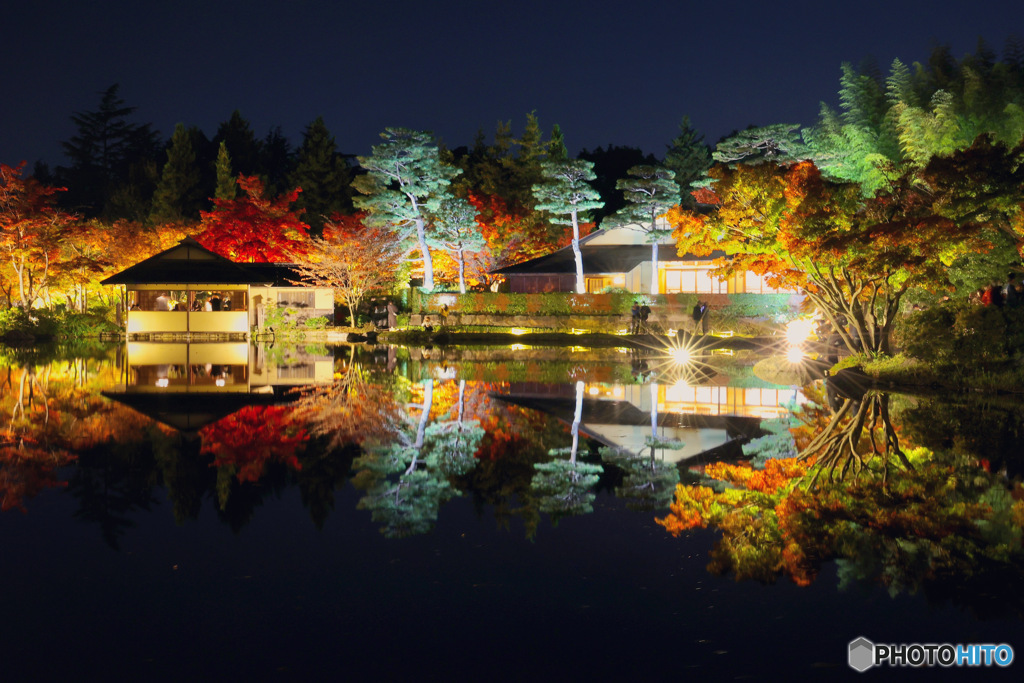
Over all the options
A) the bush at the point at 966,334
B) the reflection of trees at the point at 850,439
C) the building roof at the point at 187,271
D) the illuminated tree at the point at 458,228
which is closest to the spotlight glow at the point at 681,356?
the bush at the point at 966,334

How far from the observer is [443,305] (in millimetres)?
39969

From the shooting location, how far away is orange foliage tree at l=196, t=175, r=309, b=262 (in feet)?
143

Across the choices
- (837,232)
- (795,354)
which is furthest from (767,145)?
(837,232)

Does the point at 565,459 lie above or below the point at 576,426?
below

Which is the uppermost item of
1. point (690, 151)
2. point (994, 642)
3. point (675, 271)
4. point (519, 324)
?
point (690, 151)

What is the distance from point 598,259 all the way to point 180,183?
31.3m

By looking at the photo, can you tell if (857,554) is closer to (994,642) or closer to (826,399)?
(994,642)

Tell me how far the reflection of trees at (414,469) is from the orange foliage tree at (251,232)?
1338 inches

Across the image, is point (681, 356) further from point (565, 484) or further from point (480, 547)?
point (480, 547)

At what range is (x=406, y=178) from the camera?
40.3 m

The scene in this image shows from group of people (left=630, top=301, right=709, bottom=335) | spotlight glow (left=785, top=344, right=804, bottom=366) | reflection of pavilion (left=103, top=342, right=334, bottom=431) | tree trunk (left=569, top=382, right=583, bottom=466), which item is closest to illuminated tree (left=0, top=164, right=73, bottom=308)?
reflection of pavilion (left=103, top=342, right=334, bottom=431)

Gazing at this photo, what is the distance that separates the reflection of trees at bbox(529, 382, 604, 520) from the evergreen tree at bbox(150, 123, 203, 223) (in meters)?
53.6

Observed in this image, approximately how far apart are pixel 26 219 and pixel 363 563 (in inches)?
1324

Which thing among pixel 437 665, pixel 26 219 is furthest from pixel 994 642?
pixel 26 219
